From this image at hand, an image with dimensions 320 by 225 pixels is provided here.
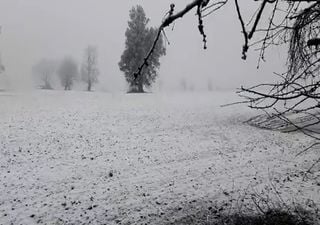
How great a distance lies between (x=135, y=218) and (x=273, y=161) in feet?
20.8

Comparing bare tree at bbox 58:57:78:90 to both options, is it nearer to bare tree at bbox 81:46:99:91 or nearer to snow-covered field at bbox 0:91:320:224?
bare tree at bbox 81:46:99:91

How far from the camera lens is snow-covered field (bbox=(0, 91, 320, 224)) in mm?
6531

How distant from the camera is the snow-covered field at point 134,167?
6.53 m

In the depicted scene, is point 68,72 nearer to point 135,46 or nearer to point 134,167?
point 135,46

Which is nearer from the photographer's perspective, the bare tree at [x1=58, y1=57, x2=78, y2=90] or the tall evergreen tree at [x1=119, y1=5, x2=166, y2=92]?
the tall evergreen tree at [x1=119, y1=5, x2=166, y2=92]

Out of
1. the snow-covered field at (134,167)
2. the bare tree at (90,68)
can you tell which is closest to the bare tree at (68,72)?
the bare tree at (90,68)

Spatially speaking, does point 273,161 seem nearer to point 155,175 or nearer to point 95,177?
point 155,175

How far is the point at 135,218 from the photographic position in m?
6.12

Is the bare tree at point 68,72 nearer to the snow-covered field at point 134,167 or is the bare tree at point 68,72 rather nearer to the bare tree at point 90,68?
the bare tree at point 90,68

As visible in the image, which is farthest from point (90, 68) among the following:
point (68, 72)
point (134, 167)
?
point (134, 167)

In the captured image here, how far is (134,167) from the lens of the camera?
9.41 metres

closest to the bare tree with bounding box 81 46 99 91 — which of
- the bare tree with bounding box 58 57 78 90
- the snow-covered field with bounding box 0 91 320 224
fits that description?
the bare tree with bounding box 58 57 78 90

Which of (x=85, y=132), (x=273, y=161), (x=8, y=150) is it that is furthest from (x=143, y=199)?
(x=85, y=132)

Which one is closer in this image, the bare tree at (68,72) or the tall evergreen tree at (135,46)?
the tall evergreen tree at (135,46)
